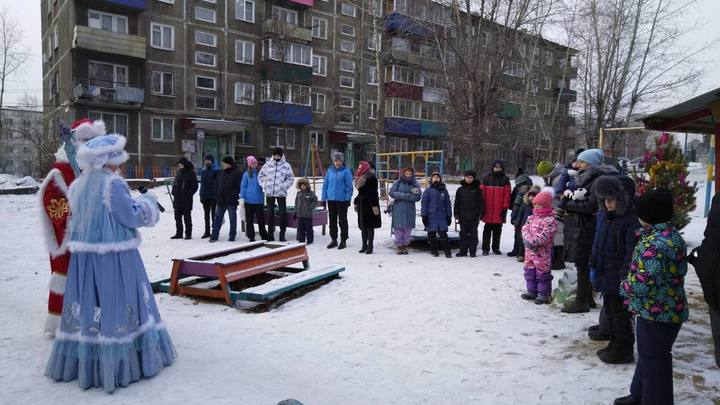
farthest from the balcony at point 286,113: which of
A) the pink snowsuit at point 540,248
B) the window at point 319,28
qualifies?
the pink snowsuit at point 540,248

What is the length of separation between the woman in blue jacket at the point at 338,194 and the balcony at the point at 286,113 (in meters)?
22.4

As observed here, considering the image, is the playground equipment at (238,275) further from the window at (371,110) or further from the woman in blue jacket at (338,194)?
the window at (371,110)

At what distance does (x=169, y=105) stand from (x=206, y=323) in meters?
27.3

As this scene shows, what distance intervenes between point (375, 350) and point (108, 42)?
90.6 feet

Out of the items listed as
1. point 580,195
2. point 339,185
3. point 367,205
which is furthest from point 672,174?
point 339,185

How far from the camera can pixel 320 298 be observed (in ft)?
21.6

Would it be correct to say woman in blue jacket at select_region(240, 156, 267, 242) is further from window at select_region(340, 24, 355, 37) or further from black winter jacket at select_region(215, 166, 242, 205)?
window at select_region(340, 24, 355, 37)

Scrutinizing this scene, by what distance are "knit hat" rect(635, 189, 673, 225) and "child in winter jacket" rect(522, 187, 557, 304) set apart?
2.79 metres

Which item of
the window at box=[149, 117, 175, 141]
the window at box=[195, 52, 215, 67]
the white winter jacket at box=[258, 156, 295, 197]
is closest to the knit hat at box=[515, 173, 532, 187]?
the white winter jacket at box=[258, 156, 295, 197]

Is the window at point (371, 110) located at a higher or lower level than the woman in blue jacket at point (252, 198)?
higher

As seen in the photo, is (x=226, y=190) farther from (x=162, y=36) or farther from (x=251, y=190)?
(x=162, y=36)

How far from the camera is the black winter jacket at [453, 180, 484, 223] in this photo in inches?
380

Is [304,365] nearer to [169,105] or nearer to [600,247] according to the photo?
[600,247]

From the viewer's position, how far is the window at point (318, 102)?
120ft
